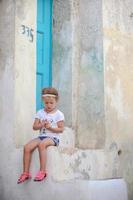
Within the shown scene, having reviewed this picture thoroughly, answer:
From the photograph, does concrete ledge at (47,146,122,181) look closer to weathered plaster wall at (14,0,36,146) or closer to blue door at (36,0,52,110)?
weathered plaster wall at (14,0,36,146)

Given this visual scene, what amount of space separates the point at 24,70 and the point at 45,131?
101cm

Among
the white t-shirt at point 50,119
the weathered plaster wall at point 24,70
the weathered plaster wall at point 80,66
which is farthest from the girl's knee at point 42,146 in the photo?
the weathered plaster wall at point 80,66

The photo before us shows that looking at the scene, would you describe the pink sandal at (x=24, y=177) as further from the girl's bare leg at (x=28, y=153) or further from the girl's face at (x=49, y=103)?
the girl's face at (x=49, y=103)

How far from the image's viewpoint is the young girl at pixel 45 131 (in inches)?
206

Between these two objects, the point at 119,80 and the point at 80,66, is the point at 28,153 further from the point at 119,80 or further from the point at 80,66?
the point at 119,80

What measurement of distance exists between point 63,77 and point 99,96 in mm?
650

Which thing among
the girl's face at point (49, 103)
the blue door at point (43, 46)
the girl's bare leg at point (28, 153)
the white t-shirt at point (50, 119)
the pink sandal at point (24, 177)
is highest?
the blue door at point (43, 46)

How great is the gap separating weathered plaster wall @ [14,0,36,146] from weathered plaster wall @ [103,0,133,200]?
1.20 meters

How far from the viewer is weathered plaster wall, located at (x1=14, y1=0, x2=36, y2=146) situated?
19.2 ft

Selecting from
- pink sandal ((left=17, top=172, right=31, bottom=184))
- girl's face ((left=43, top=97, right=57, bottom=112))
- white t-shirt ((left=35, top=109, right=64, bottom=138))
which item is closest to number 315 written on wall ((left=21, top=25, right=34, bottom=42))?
girl's face ((left=43, top=97, right=57, bottom=112))

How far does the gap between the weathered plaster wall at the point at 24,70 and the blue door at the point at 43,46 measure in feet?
1.15

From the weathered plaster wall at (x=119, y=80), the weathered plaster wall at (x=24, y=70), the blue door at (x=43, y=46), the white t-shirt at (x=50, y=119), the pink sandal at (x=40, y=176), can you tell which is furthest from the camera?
the weathered plaster wall at (x=119, y=80)

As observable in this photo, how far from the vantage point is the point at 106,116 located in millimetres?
6598

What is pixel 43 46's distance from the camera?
672 centimetres
